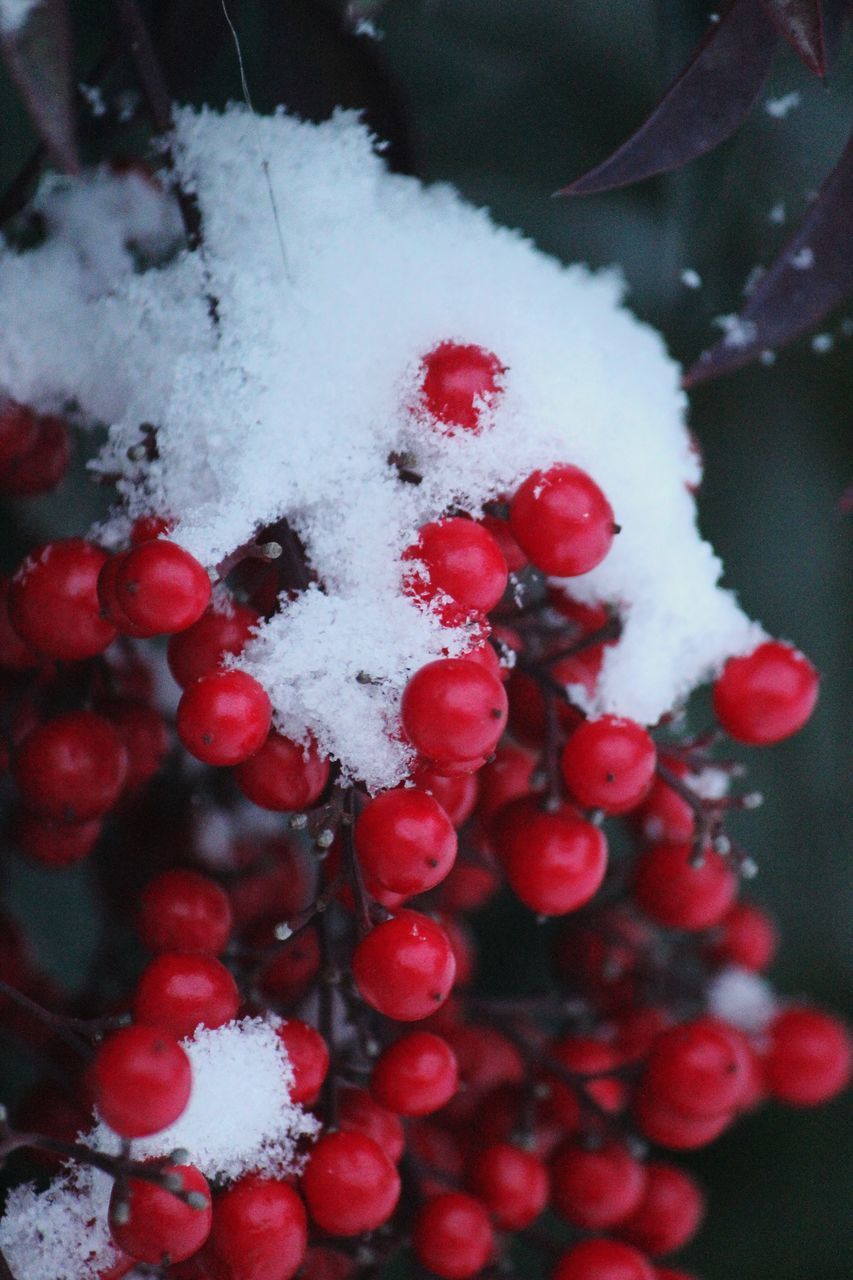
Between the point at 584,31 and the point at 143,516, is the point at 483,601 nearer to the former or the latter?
the point at 143,516

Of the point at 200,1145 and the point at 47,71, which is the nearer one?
the point at 47,71

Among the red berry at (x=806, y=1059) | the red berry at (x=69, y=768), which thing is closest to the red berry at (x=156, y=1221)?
the red berry at (x=69, y=768)

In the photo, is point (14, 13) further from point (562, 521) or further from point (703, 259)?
point (703, 259)

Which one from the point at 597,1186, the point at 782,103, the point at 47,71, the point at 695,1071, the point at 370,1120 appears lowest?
the point at 597,1186

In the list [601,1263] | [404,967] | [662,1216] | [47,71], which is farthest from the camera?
[662,1216]

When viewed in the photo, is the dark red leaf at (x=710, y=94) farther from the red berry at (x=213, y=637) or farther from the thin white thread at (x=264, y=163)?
the red berry at (x=213, y=637)

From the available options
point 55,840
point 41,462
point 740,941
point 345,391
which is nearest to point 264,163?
point 345,391
